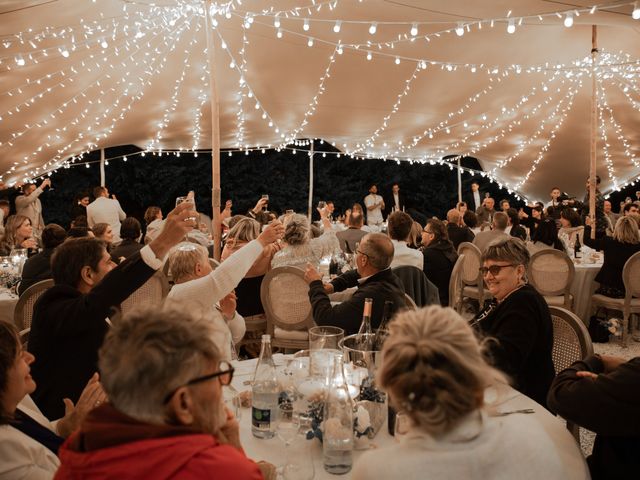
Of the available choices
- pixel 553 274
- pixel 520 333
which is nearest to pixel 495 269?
pixel 520 333

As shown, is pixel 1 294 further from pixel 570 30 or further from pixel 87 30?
pixel 570 30

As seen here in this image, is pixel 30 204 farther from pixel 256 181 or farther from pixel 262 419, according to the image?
pixel 262 419

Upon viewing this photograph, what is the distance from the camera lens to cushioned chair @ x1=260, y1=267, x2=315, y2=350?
4.26 metres

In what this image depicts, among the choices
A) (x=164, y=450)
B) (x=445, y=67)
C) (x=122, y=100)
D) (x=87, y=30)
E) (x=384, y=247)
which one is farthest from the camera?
(x=122, y=100)

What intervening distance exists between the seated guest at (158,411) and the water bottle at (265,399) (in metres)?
0.55

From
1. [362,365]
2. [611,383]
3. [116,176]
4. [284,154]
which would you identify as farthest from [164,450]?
[284,154]

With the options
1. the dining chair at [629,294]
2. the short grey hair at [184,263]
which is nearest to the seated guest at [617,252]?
the dining chair at [629,294]

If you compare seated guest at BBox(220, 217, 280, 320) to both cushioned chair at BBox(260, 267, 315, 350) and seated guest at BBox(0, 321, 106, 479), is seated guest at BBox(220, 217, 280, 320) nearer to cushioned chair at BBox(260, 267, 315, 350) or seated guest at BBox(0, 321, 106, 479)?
cushioned chair at BBox(260, 267, 315, 350)

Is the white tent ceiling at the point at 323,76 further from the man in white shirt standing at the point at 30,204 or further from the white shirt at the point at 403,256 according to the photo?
the white shirt at the point at 403,256

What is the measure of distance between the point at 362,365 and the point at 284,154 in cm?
1399

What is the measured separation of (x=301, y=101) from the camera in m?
9.05

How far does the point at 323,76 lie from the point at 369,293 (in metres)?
5.54

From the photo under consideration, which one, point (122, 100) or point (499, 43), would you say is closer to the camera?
point (499, 43)

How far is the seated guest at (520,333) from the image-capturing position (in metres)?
2.42
